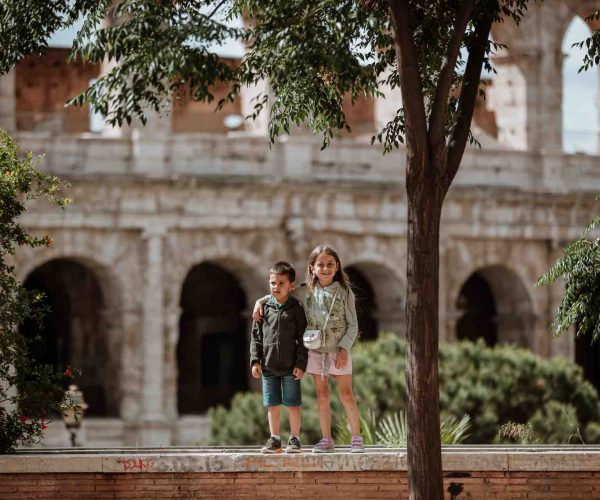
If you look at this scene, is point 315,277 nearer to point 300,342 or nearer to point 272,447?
point 300,342

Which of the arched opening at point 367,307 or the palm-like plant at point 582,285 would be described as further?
the arched opening at point 367,307

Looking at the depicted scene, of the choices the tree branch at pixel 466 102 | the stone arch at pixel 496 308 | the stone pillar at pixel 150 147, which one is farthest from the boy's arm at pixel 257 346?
the stone arch at pixel 496 308

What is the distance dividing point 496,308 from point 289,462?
26098 millimetres

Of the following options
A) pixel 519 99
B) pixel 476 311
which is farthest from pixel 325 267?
pixel 476 311

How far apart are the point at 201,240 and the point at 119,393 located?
11.9 feet

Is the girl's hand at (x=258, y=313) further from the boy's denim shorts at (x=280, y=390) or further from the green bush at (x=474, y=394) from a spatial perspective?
the green bush at (x=474, y=394)

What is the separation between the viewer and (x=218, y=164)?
119ft

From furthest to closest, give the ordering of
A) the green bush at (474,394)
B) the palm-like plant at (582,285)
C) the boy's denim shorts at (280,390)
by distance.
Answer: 1. the green bush at (474,394)
2. the palm-like plant at (582,285)
3. the boy's denim shorts at (280,390)

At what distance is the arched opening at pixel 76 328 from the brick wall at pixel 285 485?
Result: 68.7 feet

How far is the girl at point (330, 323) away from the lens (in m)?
15.0

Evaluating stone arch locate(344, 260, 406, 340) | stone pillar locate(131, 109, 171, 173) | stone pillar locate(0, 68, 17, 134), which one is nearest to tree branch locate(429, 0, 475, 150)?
stone pillar locate(131, 109, 171, 173)

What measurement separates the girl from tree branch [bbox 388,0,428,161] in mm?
1420

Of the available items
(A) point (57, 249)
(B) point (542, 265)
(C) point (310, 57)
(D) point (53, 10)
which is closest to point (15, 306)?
(D) point (53, 10)

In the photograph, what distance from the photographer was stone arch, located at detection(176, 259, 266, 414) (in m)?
38.8
